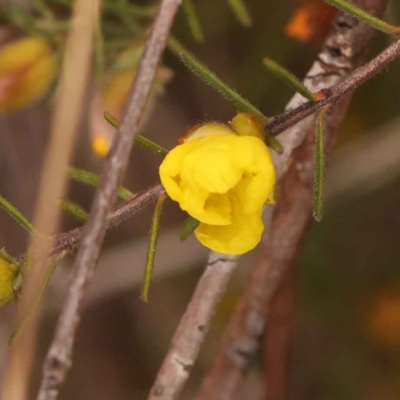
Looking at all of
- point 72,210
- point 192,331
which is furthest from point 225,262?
point 72,210

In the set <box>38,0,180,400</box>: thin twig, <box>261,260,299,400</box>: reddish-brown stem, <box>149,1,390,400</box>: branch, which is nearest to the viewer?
<box>38,0,180,400</box>: thin twig

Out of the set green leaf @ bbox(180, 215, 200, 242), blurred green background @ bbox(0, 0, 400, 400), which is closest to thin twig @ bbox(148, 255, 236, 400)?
green leaf @ bbox(180, 215, 200, 242)

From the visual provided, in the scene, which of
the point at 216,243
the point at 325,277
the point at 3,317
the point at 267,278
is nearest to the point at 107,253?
the point at 3,317

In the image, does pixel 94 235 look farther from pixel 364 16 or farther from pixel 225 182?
pixel 364 16

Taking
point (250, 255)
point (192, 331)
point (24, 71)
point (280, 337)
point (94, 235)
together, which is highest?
point (250, 255)

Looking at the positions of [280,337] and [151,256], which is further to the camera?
[280,337]

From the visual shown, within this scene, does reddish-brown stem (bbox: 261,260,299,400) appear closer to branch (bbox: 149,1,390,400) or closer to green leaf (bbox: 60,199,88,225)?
branch (bbox: 149,1,390,400)
